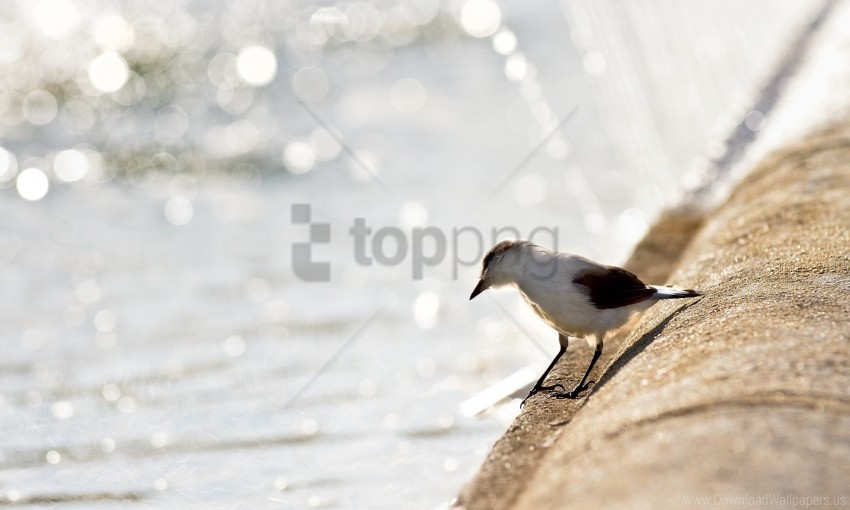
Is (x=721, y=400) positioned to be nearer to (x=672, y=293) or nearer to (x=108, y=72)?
(x=672, y=293)

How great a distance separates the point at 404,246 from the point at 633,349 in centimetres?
661

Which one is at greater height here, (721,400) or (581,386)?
(721,400)

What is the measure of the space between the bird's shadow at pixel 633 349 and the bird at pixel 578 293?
0.29 ft

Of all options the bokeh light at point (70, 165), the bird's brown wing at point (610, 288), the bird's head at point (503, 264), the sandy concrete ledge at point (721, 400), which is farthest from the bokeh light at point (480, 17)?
the bird's brown wing at point (610, 288)

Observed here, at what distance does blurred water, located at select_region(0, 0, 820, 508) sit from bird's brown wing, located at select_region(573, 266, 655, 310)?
50.4 inches

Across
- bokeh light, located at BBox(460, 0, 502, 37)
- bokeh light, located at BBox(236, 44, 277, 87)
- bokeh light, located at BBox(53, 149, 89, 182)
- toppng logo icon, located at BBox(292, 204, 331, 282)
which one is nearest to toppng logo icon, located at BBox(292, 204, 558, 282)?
toppng logo icon, located at BBox(292, 204, 331, 282)

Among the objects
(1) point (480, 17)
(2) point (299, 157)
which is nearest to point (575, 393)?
(2) point (299, 157)

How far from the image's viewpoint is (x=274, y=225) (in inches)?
488

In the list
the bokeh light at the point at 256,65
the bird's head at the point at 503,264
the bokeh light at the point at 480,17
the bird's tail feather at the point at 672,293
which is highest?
the bird's head at the point at 503,264

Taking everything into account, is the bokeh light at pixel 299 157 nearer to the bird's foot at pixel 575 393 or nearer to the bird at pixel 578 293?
the bird at pixel 578 293

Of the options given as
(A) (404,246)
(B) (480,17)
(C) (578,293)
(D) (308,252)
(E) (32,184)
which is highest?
(C) (578,293)

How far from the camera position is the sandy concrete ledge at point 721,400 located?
299 cm

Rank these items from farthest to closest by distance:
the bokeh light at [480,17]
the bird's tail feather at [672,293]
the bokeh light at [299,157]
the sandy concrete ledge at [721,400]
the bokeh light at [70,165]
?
the bokeh light at [480,17] < the bokeh light at [299,157] < the bokeh light at [70,165] < the bird's tail feather at [672,293] < the sandy concrete ledge at [721,400]

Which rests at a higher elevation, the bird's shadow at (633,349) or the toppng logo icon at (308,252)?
the bird's shadow at (633,349)
